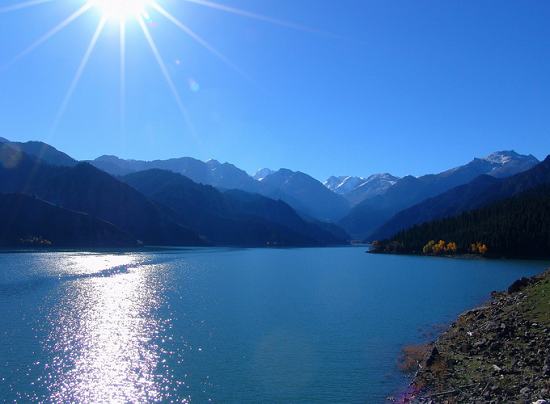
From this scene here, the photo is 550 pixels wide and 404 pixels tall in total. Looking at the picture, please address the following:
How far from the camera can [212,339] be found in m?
52.0

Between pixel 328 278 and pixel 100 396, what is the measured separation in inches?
3751

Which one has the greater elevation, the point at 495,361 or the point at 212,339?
the point at 212,339

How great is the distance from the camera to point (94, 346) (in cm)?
4862

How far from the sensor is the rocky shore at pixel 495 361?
94.9ft

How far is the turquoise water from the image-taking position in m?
36.1

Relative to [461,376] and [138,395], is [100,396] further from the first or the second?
A: [461,376]

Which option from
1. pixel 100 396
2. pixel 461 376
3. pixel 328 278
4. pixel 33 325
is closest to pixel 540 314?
pixel 461 376

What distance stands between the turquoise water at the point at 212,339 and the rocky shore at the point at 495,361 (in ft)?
10.7

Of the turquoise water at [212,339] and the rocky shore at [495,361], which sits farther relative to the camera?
the turquoise water at [212,339]

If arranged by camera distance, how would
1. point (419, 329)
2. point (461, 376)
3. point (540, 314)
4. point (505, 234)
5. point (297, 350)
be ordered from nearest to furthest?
point (461, 376) < point (540, 314) < point (297, 350) < point (419, 329) < point (505, 234)

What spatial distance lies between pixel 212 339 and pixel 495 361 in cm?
2829

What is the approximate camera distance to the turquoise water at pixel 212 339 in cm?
3606

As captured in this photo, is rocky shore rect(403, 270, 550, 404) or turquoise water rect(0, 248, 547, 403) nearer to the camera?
rocky shore rect(403, 270, 550, 404)

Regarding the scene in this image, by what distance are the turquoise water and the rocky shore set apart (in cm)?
326
